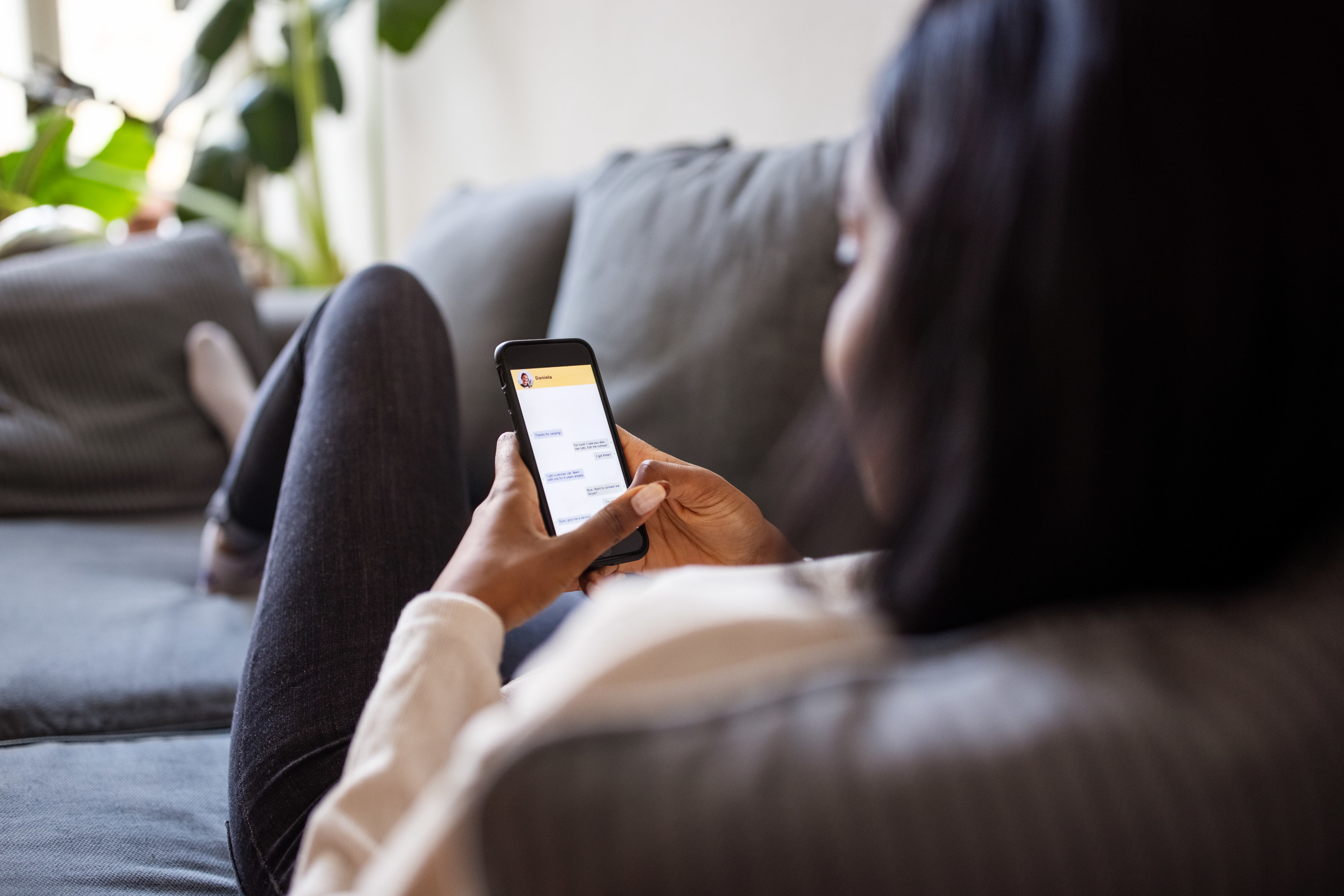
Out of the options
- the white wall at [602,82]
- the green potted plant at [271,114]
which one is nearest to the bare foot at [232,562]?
the white wall at [602,82]

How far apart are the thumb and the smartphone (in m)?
0.02

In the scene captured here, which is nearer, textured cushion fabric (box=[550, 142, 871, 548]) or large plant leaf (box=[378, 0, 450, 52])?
textured cushion fabric (box=[550, 142, 871, 548])

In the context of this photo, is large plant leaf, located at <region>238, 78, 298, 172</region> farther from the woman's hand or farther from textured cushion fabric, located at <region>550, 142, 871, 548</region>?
the woman's hand

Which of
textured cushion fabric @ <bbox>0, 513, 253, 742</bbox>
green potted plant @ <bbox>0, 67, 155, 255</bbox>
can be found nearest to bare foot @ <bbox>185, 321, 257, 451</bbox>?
textured cushion fabric @ <bbox>0, 513, 253, 742</bbox>

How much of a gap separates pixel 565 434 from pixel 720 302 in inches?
16.1

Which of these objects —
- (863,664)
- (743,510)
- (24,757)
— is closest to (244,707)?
(24,757)

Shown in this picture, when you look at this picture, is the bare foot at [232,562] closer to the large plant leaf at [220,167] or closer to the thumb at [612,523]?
the thumb at [612,523]

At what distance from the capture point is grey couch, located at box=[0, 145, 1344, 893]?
9.8 inches

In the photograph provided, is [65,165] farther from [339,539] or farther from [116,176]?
[339,539]

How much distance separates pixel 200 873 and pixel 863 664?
0.50 m

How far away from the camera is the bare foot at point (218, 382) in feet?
4.55

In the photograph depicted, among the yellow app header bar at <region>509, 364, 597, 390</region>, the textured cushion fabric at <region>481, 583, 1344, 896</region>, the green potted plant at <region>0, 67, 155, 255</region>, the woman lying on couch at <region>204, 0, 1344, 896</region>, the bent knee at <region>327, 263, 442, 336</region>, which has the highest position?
the woman lying on couch at <region>204, 0, 1344, 896</region>

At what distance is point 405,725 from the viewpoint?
0.37m

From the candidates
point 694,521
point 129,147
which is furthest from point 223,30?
point 694,521
